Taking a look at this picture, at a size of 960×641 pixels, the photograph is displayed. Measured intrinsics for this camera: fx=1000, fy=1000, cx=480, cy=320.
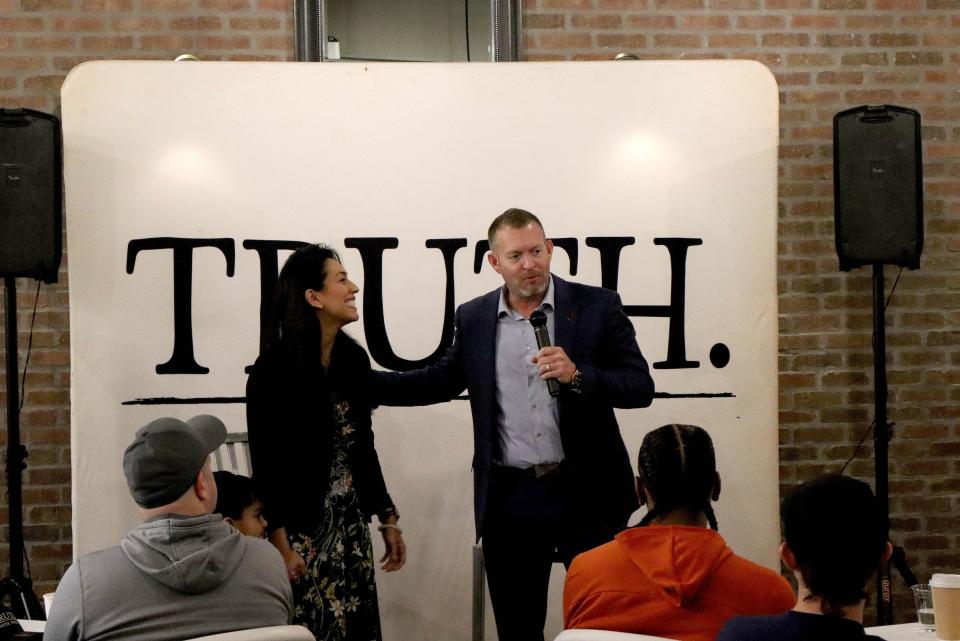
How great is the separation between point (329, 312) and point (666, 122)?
1.35 metres

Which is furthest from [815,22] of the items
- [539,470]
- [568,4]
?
[539,470]

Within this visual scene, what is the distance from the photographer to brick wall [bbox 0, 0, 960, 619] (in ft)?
13.4

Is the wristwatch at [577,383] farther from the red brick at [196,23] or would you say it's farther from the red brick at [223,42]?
the red brick at [196,23]

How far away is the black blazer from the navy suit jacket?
Result: 0.34 m

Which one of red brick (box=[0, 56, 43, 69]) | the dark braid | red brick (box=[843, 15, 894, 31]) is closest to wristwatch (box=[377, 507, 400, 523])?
the dark braid

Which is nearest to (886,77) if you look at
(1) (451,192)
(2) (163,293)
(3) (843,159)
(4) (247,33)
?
(3) (843,159)

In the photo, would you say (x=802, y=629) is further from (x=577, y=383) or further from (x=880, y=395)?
(x=880, y=395)

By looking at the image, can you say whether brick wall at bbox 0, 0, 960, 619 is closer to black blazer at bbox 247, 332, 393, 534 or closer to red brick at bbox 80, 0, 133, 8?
red brick at bbox 80, 0, 133, 8

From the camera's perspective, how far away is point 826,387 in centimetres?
411

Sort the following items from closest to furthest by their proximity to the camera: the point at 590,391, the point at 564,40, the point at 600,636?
the point at 600,636, the point at 590,391, the point at 564,40

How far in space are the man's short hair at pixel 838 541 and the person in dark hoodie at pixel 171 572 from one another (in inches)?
36.8

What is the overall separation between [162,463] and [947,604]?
4.80 ft

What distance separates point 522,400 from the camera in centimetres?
283

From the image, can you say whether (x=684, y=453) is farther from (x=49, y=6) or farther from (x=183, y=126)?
(x=49, y=6)
